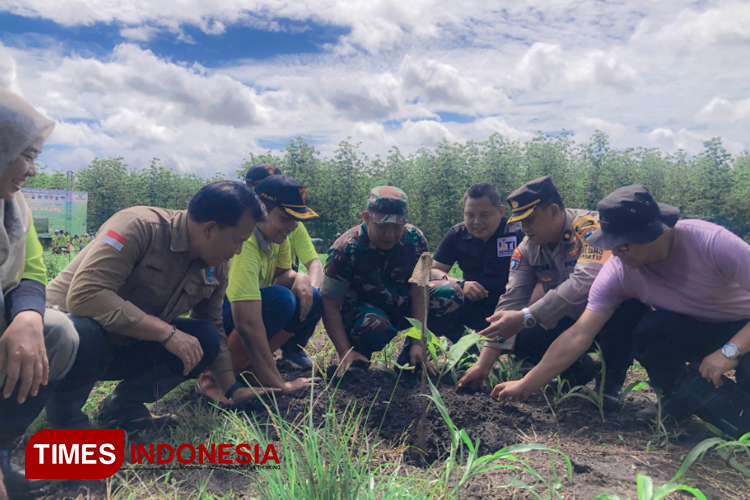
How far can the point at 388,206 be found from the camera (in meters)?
2.84

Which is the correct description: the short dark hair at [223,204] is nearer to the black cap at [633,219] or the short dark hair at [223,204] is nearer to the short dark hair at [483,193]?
the black cap at [633,219]

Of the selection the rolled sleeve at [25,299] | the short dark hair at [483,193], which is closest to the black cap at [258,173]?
the short dark hair at [483,193]

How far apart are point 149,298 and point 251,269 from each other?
0.58 metres

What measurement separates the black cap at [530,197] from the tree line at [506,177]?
385 inches

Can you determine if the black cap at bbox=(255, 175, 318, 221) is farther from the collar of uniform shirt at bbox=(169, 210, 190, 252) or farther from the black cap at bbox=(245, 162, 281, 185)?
the black cap at bbox=(245, 162, 281, 185)

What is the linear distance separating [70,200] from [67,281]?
12567mm

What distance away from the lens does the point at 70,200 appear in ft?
42.0

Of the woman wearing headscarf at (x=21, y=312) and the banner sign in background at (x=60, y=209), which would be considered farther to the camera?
the banner sign in background at (x=60, y=209)

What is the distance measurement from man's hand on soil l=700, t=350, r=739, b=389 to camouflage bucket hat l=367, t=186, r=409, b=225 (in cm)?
166

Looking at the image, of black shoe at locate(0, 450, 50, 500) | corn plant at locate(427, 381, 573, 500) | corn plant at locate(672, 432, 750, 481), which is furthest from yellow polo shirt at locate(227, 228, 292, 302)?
corn plant at locate(672, 432, 750, 481)

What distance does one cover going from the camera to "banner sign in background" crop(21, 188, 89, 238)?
12.3 metres

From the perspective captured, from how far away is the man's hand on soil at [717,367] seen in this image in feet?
6.63

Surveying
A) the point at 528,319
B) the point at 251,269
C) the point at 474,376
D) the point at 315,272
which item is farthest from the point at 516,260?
the point at 251,269

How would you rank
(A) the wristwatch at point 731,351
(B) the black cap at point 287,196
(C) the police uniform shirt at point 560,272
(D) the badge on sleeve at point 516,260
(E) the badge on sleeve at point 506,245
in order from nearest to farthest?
(A) the wristwatch at point 731,351, (C) the police uniform shirt at point 560,272, (B) the black cap at point 287,196, (D) the badge on sleeve at point 516,260, (E) the badge on sleeve at point 506,245
